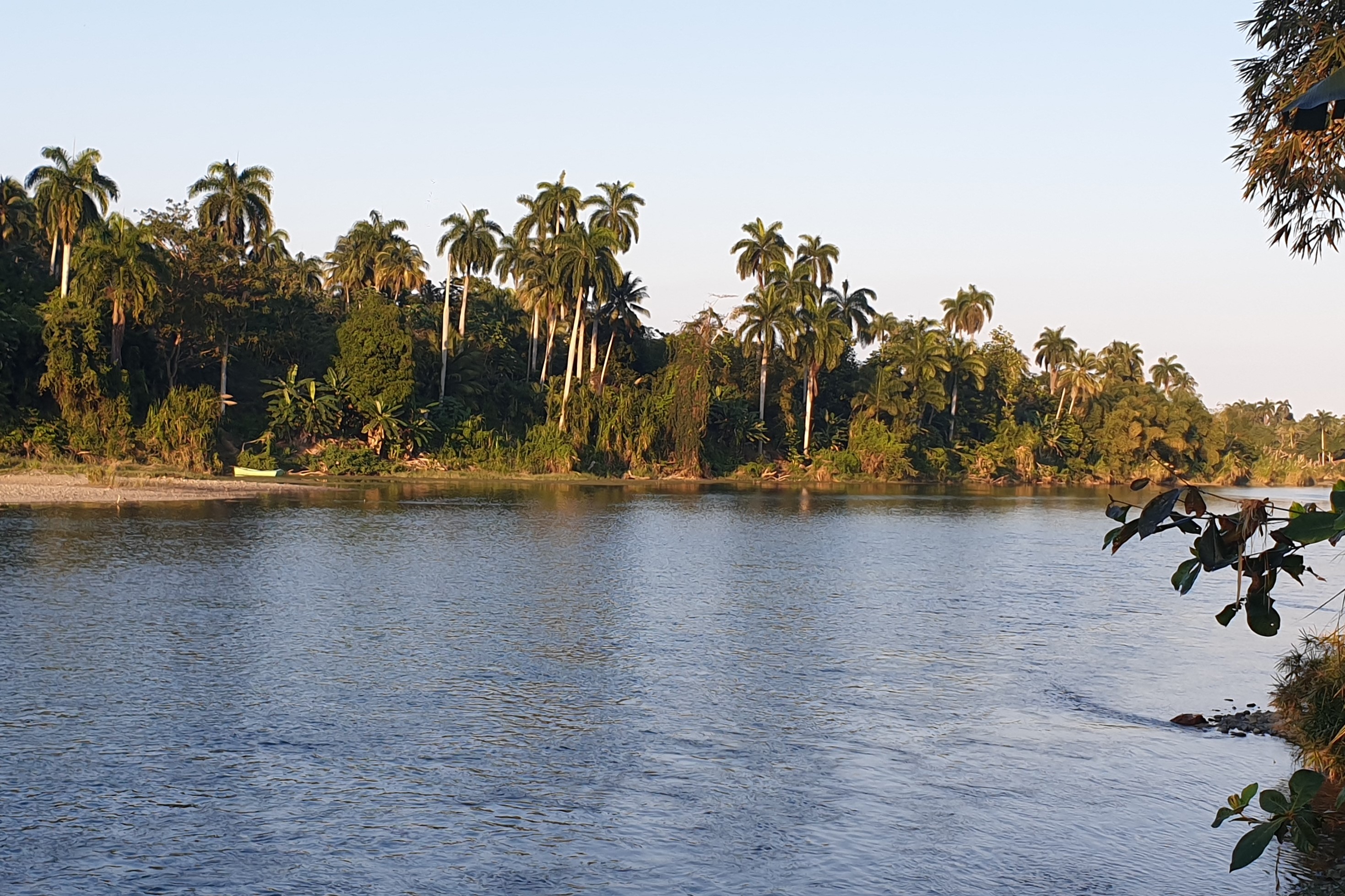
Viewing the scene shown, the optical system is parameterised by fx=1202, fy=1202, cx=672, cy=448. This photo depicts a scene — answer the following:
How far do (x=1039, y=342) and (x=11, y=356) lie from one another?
327 ft

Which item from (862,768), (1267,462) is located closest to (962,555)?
(862,768)

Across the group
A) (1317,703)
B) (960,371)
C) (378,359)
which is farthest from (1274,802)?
(960,371)

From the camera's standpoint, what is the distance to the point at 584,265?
83375 millimetres

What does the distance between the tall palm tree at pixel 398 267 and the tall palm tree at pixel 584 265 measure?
14097 mm

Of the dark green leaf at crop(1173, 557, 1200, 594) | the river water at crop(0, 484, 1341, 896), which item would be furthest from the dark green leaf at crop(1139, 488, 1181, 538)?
the river water at crop(0, 484, 1341, 896)

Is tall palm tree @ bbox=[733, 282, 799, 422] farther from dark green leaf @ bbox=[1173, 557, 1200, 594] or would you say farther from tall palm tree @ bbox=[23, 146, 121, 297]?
dark green leaf @ bbox=[1173, 557, 1200, 594]

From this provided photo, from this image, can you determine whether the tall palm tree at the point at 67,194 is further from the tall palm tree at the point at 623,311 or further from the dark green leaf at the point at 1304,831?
the dark green leaf at the point at 1304,831

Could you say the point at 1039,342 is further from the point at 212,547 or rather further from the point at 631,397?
the point at 212,547

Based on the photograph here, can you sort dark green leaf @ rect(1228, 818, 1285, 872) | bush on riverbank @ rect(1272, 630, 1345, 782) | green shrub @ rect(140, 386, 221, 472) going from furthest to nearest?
green shrub @ rect(140, 386, 221, 472) < bush on riverbank @ rect(1272, 630, 1345, 782) < dark green leaf @ rect(1228, 818, 1285, 872)

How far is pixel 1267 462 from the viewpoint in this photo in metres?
141

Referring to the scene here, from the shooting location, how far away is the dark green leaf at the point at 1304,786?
234 inches

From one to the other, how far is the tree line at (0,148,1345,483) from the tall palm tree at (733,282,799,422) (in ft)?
0.78

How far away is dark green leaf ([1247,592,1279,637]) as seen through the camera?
6.08 meters

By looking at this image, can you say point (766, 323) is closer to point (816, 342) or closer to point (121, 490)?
point (816, 342)
